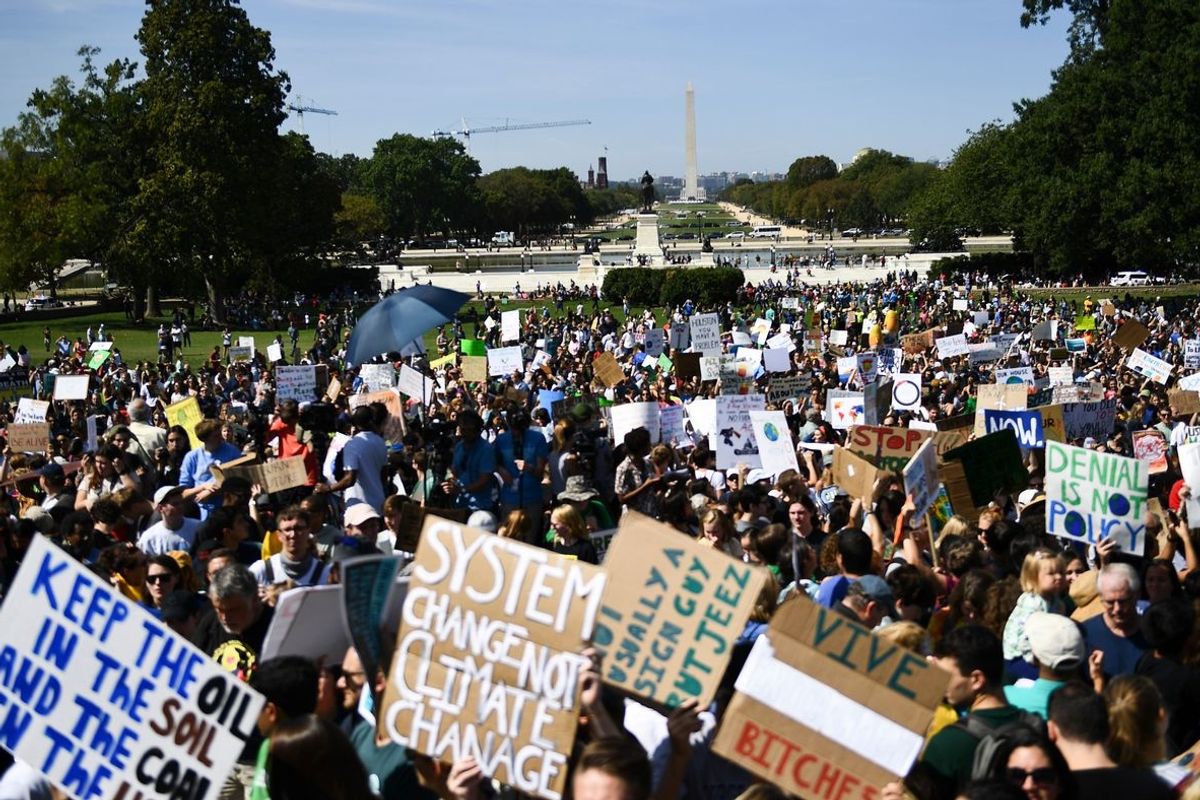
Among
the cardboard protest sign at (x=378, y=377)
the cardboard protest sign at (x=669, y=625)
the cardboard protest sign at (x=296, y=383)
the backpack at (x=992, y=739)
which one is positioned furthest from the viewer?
the cardboard protest sign at (x=378, y=377)

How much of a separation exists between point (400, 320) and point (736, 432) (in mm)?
3236

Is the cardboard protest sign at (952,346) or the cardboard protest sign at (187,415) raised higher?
the cardboard protest sign at (187,415)

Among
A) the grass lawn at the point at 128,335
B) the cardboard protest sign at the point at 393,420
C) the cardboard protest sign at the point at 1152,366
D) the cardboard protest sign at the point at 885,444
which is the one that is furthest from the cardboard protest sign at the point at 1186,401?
the grass lawn at the point at 128,335

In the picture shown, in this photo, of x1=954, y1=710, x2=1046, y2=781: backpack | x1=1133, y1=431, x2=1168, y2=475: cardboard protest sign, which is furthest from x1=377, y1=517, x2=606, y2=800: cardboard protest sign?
x1=1133, y1=431, x2=1168, y2=475: cardboard protest sign

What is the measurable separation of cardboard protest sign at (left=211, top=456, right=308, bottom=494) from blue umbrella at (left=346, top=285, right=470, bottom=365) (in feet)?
6.00

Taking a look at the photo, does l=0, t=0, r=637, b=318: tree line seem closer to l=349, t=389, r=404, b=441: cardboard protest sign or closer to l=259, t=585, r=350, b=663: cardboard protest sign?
l=349, t=389, r=404, b=441: cardboard protest sign

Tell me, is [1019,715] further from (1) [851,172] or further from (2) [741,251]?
(1) [851,172]

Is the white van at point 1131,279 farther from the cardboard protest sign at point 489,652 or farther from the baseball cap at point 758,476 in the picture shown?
the cardboard protest sign at point 489,652

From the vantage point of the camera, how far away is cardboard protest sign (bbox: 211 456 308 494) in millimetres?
10630

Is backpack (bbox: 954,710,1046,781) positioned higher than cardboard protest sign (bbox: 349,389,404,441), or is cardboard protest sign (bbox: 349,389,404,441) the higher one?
backpack (bbox: 954,710,1046,781)

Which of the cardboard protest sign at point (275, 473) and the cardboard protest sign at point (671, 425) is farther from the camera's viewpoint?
the cardboard protest sign at point (671, 425)

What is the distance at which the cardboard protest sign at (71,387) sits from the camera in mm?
21188

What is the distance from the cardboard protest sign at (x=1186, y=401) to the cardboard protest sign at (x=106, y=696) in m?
13.9

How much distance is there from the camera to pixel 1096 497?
8.37 metres
